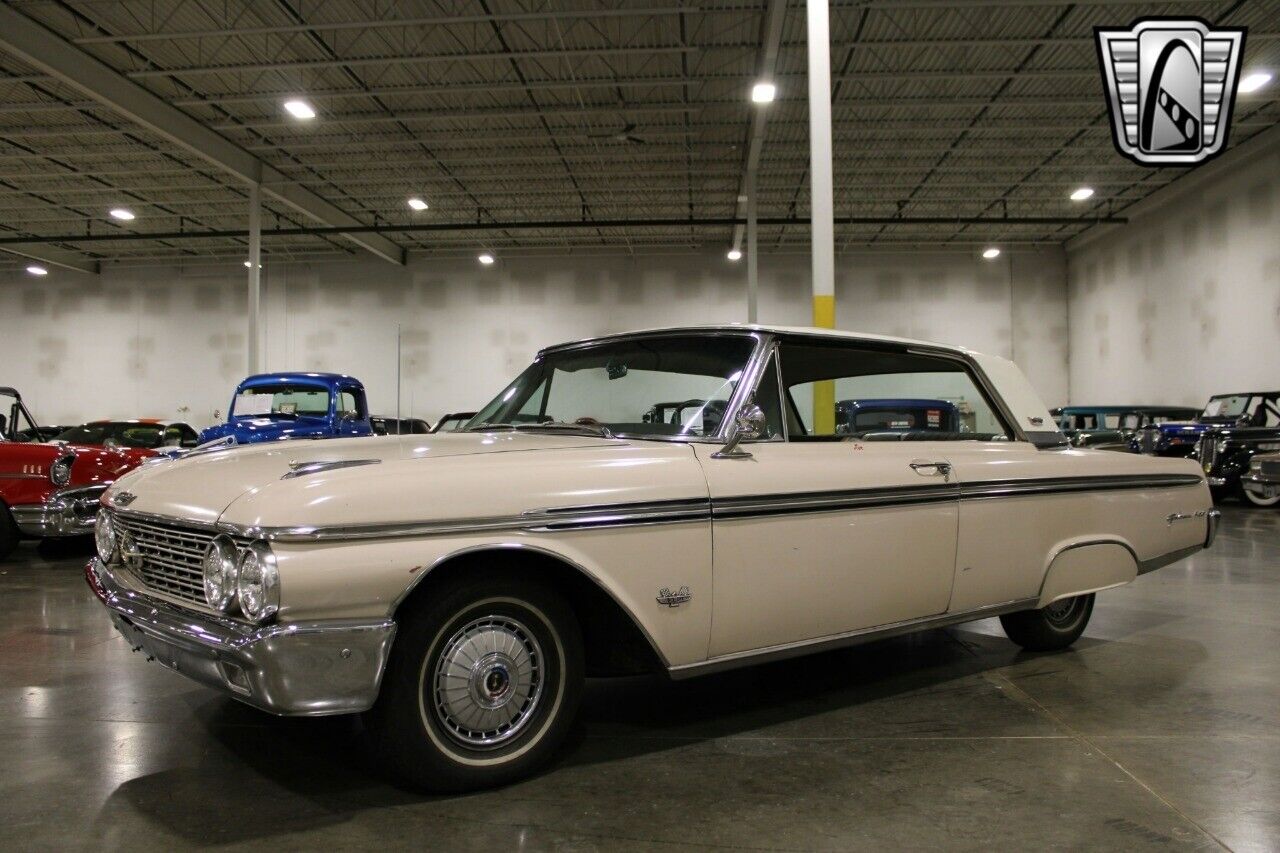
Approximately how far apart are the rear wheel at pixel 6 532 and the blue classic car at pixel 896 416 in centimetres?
708

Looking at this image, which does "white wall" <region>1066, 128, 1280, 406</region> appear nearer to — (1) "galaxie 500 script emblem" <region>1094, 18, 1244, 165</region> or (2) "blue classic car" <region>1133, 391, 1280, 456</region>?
(2) "blue classic car" <region>1133, 391, 1280, 456</region>

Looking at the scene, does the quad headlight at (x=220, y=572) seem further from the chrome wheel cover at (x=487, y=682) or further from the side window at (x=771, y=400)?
the side window at (x=771, y=400)

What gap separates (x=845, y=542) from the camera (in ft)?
9.53

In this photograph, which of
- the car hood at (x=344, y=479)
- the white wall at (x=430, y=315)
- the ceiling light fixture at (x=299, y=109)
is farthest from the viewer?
the white wall at (x=430, y=315)

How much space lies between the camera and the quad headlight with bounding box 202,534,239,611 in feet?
6.97

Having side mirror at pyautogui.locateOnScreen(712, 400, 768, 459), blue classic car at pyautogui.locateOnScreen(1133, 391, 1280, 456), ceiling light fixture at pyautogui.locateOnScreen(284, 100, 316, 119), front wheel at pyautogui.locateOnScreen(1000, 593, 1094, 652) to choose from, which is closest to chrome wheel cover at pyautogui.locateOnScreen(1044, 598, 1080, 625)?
front wheel at pyautogui.locateOnScreen(1000, 593, 1094, 652)

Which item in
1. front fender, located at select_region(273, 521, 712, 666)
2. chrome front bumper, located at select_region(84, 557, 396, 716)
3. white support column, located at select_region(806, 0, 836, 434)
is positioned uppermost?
white support column, located at select_region(806, 0, 836, 434)

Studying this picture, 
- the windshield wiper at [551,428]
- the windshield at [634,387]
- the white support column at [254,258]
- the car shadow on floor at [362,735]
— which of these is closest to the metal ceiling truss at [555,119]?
the white support column at [254,258]

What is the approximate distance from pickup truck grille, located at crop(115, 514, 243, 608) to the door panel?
1.57 meters

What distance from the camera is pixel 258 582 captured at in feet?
6.73

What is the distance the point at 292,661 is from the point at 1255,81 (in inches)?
614

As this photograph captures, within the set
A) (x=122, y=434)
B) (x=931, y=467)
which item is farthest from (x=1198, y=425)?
(x=122, y=434)

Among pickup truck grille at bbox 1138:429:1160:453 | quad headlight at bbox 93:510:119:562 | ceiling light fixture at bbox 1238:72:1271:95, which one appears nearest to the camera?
Result: quad headlight at bbox 93:510:119:562

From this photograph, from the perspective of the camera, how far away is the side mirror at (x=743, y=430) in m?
2.71
